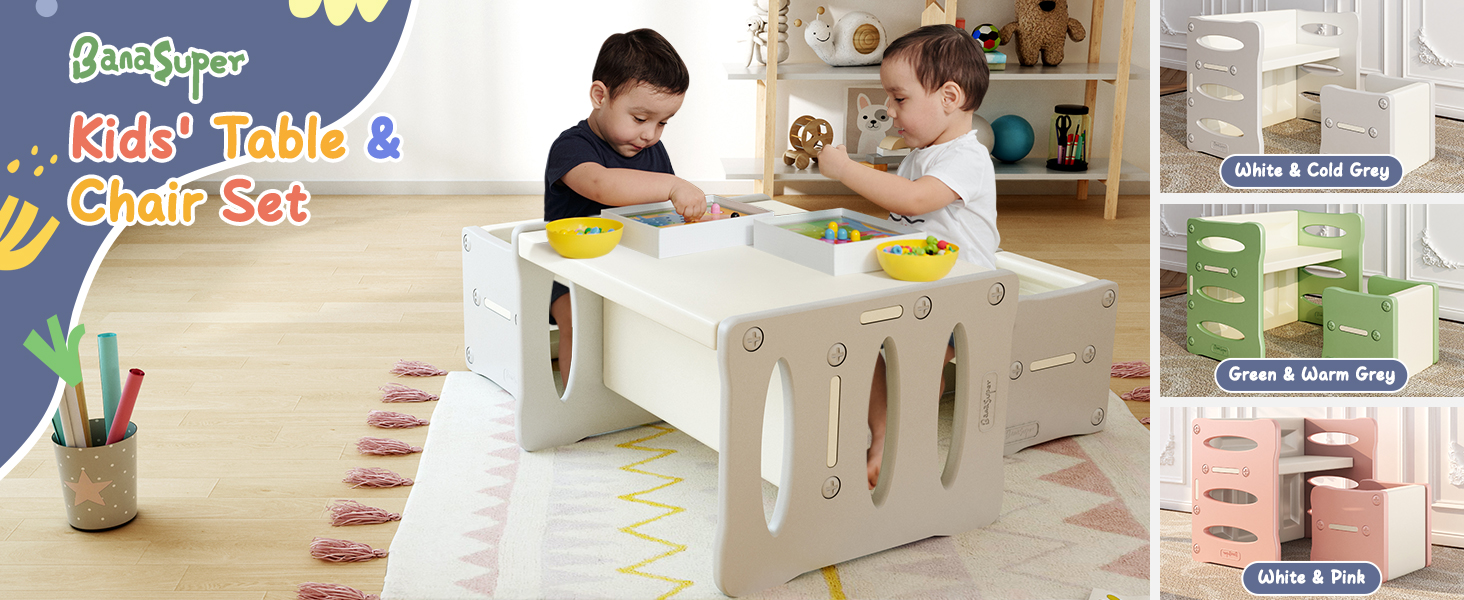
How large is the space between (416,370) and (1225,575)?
1.51 meters

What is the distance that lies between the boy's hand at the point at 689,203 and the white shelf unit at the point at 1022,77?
1.74 metres

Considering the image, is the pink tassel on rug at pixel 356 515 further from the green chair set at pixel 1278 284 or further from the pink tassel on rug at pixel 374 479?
the green chair set at pixel 1278 284

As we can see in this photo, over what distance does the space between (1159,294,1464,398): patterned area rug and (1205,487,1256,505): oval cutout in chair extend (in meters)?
0.10

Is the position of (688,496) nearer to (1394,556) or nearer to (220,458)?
(220,458)

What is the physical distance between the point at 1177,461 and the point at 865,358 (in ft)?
1.19

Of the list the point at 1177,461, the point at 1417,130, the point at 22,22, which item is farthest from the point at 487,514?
the point at 22,22

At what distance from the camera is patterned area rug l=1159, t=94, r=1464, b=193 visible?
1.20 metres

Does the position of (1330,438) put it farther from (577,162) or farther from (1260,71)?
(577,162)

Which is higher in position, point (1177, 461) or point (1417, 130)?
point (1417, 130)

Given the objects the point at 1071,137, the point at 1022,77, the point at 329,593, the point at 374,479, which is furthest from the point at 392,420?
the point at 1071,137

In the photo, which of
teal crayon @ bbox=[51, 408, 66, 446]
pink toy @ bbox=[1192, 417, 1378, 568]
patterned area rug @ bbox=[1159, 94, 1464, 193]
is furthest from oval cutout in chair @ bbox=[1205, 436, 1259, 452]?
teal crayon @ bbox=[51, 408, 66, 446]

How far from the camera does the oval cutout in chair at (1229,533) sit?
1.18 m

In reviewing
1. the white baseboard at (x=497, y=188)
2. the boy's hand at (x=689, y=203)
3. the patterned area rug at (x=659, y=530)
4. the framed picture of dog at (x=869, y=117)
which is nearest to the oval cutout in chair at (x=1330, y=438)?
the patterned area rug at (x=659, y=530)

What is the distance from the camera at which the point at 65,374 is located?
1.50 m
